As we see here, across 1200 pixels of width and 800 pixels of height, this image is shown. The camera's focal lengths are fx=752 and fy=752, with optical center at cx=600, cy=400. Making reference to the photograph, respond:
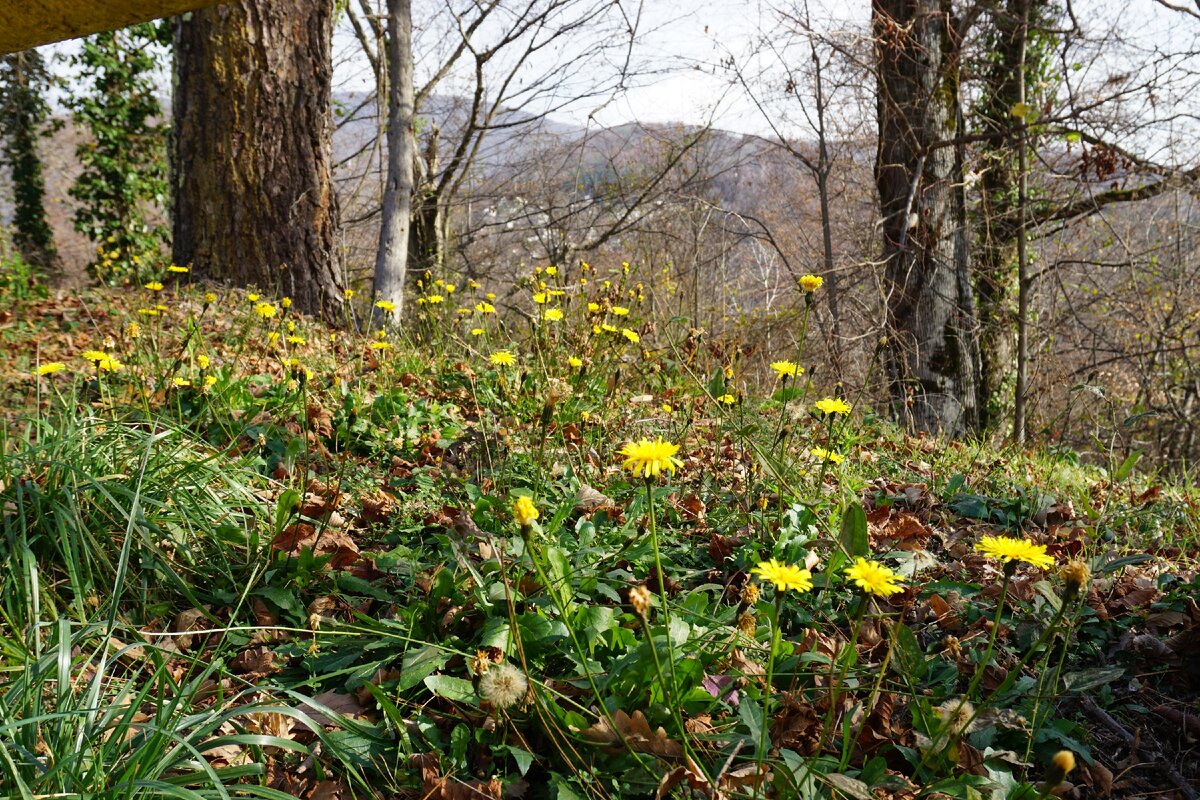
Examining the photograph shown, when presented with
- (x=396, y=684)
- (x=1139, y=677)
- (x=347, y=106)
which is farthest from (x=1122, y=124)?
(x=347, y=106)

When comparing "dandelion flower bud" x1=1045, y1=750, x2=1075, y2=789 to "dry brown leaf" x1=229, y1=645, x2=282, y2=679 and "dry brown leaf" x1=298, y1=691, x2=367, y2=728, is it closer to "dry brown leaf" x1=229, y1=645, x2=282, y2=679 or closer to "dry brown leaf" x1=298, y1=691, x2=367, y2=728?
"dry brown leaf" x1=298, y1=691, x2=367, y2=728

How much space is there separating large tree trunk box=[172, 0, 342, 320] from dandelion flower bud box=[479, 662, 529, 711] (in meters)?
4.52

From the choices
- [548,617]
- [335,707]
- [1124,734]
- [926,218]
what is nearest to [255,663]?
[335,707]

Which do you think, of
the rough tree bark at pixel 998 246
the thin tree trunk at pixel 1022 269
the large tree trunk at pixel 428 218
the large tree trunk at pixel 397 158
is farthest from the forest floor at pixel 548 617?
the large tree trunk at pixel 428 218

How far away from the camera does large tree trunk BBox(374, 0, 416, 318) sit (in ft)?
22.2

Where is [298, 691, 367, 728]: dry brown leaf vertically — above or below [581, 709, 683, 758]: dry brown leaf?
below

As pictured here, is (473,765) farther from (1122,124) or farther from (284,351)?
(1122,124)

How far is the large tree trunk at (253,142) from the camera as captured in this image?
5.36m

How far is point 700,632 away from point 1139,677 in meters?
1.11

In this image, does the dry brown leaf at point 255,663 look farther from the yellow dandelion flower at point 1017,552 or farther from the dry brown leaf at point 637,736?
the yellow dandelion flower at point 1017,552

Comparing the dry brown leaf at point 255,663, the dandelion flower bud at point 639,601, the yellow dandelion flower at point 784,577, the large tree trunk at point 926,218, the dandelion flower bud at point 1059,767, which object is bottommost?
the dry brown leaf at point 255,663

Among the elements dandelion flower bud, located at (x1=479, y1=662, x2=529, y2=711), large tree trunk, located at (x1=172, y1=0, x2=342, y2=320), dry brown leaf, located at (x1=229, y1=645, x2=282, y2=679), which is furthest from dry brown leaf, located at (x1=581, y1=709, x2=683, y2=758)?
large tree trunk, located at (x1=172, y1=0, x2=342, y2=320)

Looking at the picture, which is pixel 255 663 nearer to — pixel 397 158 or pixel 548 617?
pixel 548 617

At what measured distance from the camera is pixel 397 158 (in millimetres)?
7027
